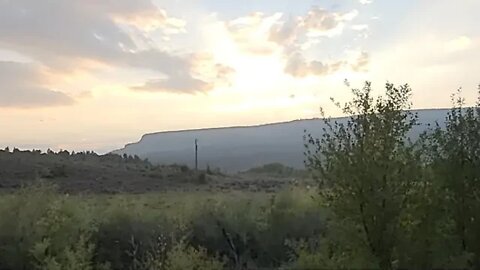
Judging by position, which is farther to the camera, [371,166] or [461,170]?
[461,170]

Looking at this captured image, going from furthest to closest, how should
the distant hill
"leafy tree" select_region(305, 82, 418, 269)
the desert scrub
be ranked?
the distant hill
the desert scrub
"leafy tree" select_region(305, 82, 418, 269)

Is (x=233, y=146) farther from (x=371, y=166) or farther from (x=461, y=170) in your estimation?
(x=371, y=166)

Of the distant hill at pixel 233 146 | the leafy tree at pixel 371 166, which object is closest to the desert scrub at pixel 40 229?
the leafy tree at pixel 371 166

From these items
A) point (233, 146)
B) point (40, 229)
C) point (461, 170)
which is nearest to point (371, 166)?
point (461, 170)

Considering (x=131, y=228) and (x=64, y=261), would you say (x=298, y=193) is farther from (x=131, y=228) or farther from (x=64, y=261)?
(x=64, y=261)

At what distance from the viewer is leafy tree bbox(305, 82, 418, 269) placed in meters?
14.1

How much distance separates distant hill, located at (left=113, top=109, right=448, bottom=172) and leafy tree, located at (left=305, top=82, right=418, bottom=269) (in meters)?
102

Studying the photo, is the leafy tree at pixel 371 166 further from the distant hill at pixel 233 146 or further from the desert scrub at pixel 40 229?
the distant hill at pixel 233 146

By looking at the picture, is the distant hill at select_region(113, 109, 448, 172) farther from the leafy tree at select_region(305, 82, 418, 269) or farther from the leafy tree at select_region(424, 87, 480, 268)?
the leafy tree at select_region(305, 82, 418, 269)

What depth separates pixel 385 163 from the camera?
14.2 metres

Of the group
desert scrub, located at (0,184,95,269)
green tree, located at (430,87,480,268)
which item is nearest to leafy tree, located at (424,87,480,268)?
green tree, located at (430,87,480,268)

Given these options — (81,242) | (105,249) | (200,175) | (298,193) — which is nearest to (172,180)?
(200,175)

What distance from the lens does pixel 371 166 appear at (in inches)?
559

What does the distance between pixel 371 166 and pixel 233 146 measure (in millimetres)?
144610
